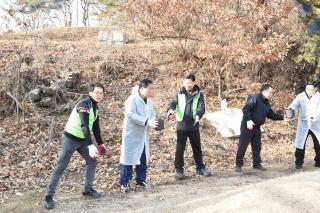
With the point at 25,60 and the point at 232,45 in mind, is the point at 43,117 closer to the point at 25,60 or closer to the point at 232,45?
the point at 25,60

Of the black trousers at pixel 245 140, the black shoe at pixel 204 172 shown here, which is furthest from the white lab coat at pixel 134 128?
the black trousers at pixel 245 140

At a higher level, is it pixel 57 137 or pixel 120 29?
pixel 120 29

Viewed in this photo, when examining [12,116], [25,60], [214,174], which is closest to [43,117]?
[12,116]

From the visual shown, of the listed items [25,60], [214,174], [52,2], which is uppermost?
[52,2]

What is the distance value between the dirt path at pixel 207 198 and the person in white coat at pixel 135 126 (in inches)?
18.4

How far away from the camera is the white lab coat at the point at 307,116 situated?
29.3 ft

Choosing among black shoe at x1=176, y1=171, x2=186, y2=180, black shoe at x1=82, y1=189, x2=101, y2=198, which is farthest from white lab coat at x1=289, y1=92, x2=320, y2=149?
black shoe at x1=82, y1=189, x2=101, y2=198

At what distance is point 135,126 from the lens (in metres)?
7.34

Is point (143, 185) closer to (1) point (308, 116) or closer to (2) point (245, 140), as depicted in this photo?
(2) point (245, 140)

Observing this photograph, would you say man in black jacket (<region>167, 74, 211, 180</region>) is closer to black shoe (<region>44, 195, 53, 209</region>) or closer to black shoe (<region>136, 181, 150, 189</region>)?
black shoe (<region>136, 181, 150, 189</region>)

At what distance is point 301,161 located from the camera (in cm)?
919

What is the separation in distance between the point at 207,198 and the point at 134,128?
1.62 meters

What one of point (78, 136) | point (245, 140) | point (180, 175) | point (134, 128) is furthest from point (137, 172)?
point (245, 140)

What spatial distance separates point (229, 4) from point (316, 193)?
7515 millimetres
